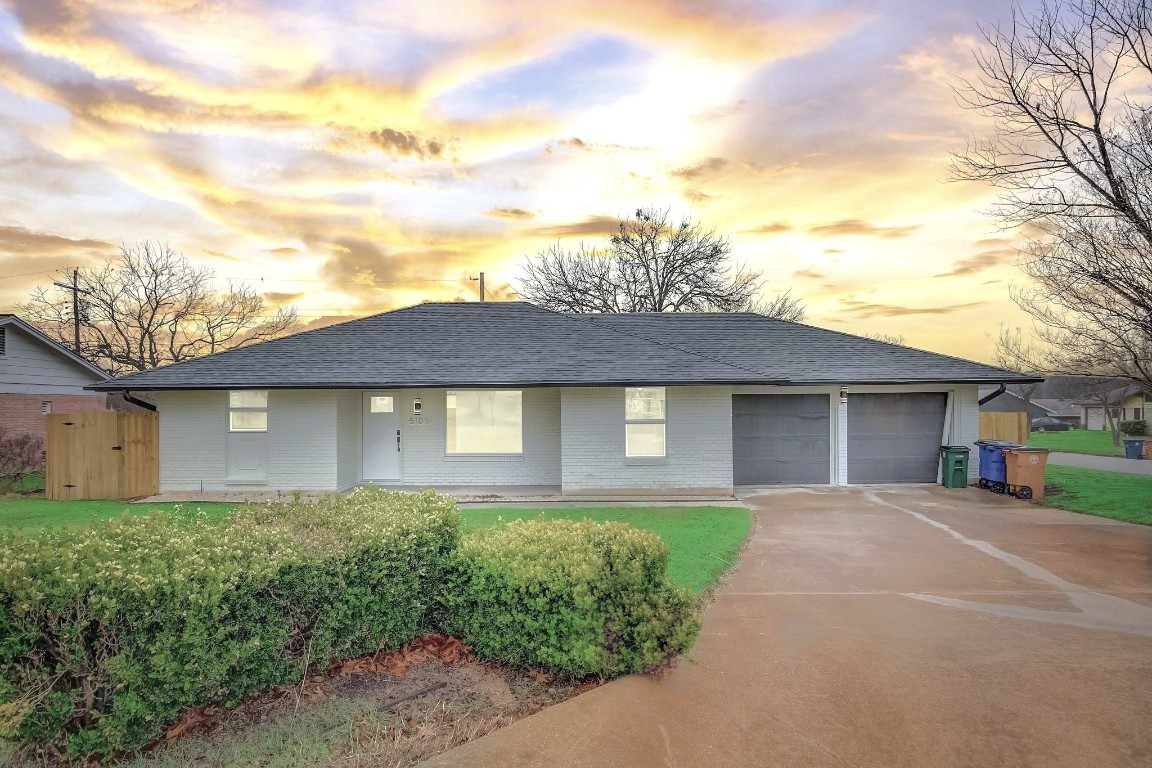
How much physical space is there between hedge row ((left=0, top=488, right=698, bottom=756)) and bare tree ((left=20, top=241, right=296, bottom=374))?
30.6m

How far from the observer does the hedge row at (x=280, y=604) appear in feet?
10.6

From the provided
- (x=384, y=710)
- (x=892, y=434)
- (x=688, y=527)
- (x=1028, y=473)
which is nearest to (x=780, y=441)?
(x=892, y=434)

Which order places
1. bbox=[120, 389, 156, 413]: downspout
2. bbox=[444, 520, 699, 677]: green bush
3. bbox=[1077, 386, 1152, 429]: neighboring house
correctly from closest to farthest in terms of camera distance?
bbox=[444, 520, 699, 677]: green bush → bbox=[120, 389, 156, 413]: downspout → bbox=[1077, 386, 1152, 429]: neighboring house

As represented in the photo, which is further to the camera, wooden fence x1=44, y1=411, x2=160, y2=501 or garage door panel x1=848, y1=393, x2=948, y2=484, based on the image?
garage door panel x1=848, y1=393, x2=948, y2=484

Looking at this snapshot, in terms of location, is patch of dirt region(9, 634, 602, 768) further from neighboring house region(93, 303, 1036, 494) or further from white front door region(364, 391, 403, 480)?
white front door region(364, 391, 403, 480)

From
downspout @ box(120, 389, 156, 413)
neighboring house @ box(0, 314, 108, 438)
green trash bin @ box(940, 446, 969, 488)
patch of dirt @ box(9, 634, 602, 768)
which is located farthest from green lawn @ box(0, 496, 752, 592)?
neighboring house @ box(0, 314, 108, 438)

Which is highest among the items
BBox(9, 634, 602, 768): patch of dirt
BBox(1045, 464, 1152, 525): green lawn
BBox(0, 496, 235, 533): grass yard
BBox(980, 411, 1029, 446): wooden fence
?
BBox(980, 411, 1029, 446): wooden fence

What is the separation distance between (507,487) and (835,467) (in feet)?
26.1

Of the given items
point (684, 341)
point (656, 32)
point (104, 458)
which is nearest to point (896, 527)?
point (684, 341)

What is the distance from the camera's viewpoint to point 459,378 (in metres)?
13.0

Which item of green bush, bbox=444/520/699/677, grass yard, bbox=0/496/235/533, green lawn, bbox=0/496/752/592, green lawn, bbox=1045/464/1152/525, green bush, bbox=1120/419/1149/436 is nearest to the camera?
green bush, bbox=444/520/699/677

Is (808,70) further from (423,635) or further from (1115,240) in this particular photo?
(423,635)

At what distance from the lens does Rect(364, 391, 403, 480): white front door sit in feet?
46.2

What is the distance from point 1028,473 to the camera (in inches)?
508
